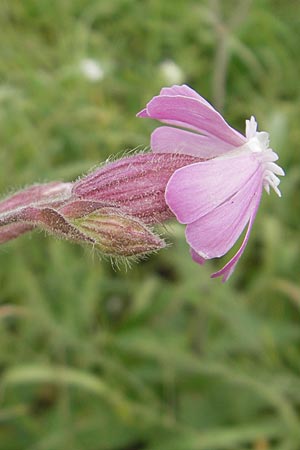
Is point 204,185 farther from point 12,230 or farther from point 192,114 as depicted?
point 12,230

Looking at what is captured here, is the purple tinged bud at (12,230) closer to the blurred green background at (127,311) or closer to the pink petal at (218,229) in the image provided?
the pink petal at (218,229)

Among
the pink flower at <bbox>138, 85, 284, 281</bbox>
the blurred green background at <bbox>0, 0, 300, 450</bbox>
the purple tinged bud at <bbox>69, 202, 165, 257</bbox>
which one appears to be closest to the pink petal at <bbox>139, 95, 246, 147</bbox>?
the pink flower at <bbox>138, 85, 284, 281</bbox>

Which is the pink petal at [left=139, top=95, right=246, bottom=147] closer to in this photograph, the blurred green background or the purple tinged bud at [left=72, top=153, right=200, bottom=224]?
the purple tinged bud at [left=72, top=153, right=200, bottom=224]

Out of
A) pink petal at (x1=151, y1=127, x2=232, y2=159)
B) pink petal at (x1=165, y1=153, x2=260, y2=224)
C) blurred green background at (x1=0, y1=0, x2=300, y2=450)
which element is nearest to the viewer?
pink petal at (x1=165, y1=153, x2=260, y2=224)

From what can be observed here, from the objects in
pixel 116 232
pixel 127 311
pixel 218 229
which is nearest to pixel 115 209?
pixel 116 232

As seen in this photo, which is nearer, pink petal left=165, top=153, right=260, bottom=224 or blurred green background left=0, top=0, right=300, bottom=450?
pink petal left=165, top=153, right=260, bottom=224
